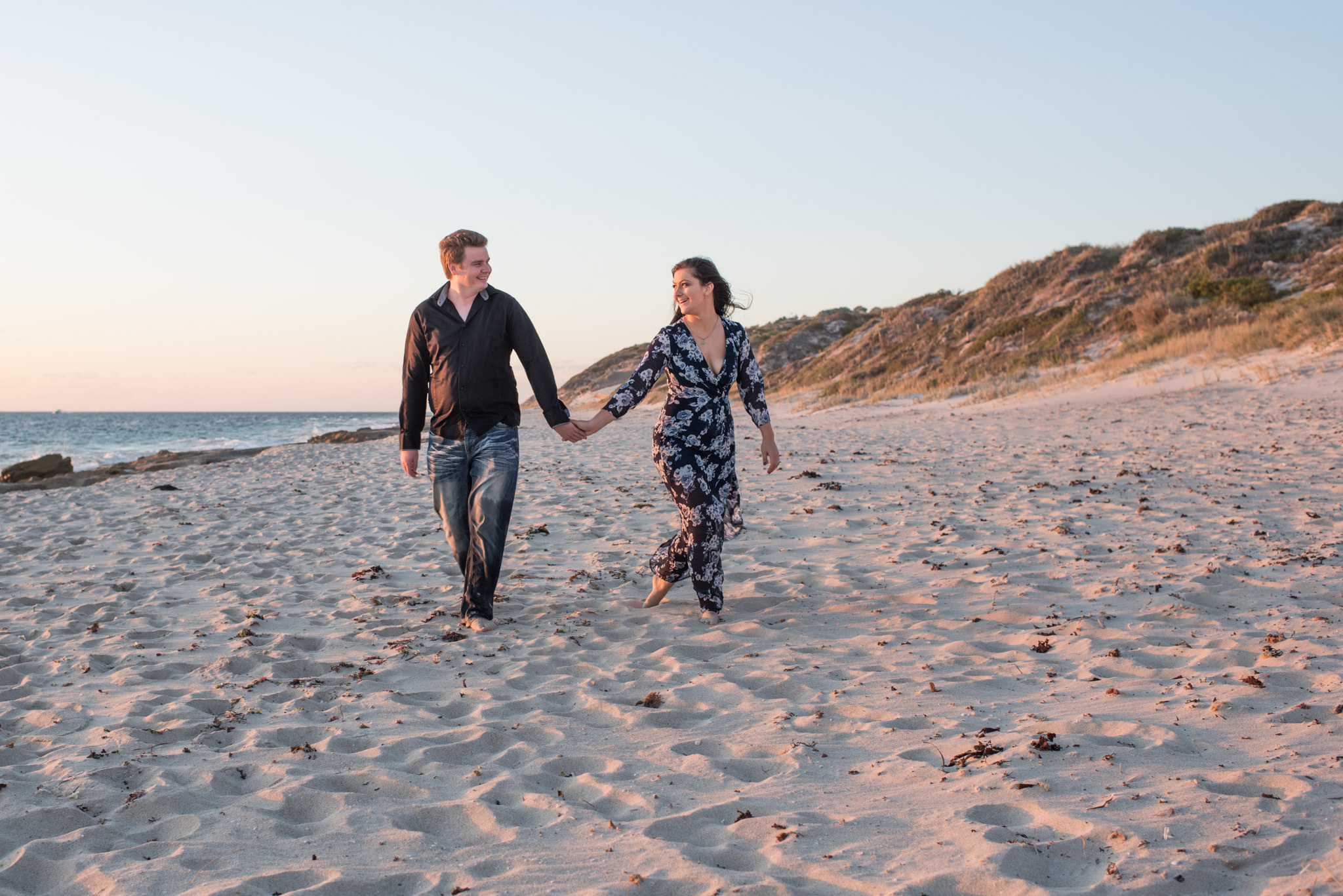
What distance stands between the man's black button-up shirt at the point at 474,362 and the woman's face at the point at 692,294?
0.84 m

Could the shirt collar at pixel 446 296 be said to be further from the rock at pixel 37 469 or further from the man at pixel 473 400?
the rock at pixel 37 469

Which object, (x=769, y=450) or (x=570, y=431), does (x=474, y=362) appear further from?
(x=769, y=450)

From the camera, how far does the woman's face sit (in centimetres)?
513

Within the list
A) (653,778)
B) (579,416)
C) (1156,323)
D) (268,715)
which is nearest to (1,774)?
(268,715)

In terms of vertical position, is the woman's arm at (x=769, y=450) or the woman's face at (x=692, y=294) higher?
the woman's face at (x=692, y=294)

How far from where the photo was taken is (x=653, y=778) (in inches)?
127

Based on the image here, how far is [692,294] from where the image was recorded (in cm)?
513

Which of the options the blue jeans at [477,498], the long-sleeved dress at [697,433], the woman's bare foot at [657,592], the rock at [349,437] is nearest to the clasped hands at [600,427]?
the long-sleeved dress at [697,433]

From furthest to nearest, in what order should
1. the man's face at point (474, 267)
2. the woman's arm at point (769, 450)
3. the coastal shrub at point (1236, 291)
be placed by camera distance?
the coastal shrub at point (1236, 291) < the woman's arm at point (769, 450) < the man's face at point (474, 267)

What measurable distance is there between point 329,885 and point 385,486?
962cm

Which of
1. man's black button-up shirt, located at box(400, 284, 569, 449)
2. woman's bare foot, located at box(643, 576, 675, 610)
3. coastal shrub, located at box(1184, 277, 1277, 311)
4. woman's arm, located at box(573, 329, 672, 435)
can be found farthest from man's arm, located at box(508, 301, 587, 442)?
coastal shrub, located at box(1184, 277, 1277, 311)

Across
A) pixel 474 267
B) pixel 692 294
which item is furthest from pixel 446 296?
pixel 692 294

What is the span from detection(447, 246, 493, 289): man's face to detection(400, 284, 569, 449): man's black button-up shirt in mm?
95

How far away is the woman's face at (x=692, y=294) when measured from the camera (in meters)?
5.13
